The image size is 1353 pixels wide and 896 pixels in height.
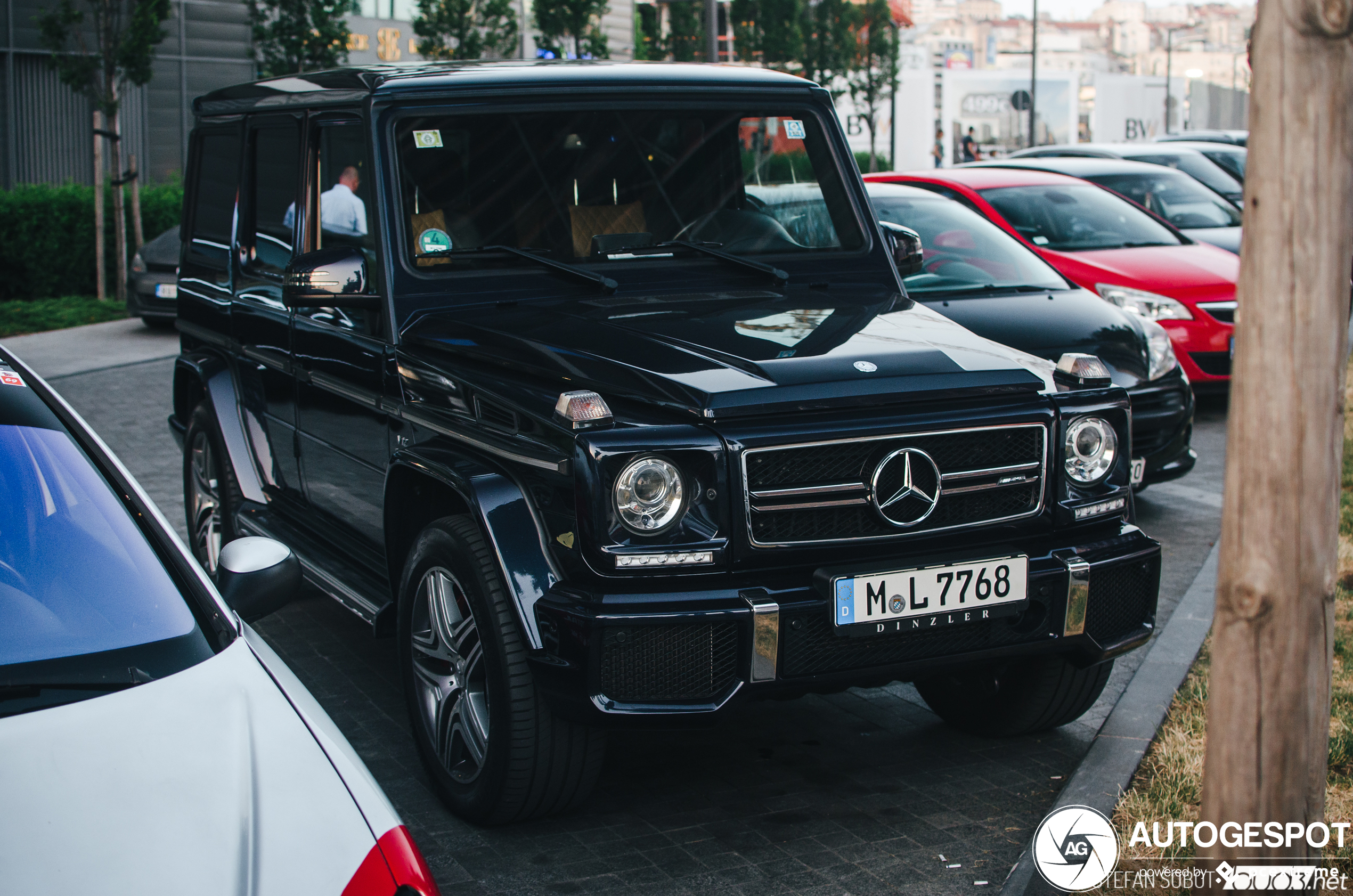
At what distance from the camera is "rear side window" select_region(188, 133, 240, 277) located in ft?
19.5

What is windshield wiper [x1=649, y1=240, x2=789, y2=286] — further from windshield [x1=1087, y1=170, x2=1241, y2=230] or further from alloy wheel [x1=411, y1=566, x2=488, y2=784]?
windshield [x1=1087, y1=170, x2=1241, y2=230]

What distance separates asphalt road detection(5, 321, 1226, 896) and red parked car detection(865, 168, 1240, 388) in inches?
199

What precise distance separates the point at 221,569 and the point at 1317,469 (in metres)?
2.08

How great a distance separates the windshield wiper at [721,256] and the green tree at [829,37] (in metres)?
39.6

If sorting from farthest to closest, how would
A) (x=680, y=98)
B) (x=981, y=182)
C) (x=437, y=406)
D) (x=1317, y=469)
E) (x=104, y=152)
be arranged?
(x=104, y=152) < (x=981, y=182) < (x=680, y=98) < (x=437, y=406) < (x=1317, y=469)

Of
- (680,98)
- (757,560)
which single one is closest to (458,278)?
(680,98)

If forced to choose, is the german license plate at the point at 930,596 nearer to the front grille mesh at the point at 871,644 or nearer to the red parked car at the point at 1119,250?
the front grille mesh at the point at 871,644

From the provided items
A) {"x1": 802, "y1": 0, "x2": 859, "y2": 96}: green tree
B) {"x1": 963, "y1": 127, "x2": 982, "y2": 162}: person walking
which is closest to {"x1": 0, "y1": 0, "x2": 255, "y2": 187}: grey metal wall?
{"x1": 802, "y1": 0, "x2": 859, "y2": 96}: green tree

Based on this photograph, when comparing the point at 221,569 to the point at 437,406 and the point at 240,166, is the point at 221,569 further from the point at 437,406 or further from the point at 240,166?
the point at 240,166

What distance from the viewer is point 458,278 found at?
4418mm

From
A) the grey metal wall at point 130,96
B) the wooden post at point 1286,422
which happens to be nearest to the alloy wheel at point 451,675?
the wooden post at point 1286,422

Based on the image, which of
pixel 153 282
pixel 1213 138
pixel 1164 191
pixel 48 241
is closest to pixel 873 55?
pixel 1213 138

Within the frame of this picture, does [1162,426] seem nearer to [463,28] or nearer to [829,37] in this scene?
[463,28]
